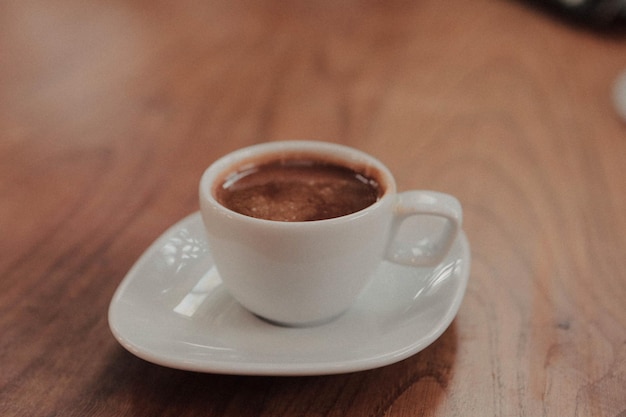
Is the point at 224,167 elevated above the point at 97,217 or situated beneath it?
elevated above

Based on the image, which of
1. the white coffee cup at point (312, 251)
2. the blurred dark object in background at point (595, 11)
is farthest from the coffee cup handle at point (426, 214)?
the blurred dark object in background at point (595, 11)

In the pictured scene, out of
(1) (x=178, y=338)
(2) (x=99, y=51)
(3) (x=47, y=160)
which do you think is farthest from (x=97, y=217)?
(2) (x=99, y=51)

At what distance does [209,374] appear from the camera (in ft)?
2.01

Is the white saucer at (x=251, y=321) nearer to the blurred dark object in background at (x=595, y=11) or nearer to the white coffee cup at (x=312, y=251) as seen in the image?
the white coffee cup at (x=312, y=251)

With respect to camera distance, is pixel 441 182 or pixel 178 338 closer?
pixel 178 338

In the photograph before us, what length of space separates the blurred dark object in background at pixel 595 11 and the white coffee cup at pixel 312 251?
1207 millimetres

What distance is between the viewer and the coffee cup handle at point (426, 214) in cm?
68

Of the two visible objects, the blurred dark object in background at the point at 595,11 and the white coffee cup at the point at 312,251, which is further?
the blurred dark object in background at the point at 595,11

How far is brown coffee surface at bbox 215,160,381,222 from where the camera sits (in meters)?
0.69

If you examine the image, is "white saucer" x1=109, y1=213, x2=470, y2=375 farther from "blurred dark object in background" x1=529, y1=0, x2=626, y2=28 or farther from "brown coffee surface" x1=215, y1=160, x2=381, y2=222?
"blurred dark object in background" x1=529, y1=0, x2=626, y2=28

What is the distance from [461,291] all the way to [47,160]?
660mm

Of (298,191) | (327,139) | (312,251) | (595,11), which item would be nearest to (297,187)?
(298,191)

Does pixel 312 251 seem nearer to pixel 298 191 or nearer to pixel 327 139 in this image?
pixel 298 191

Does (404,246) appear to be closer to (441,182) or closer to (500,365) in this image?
(500,365)
